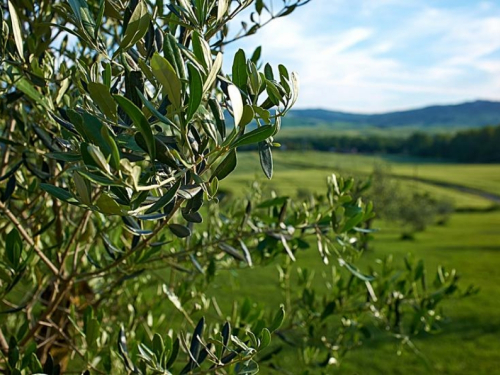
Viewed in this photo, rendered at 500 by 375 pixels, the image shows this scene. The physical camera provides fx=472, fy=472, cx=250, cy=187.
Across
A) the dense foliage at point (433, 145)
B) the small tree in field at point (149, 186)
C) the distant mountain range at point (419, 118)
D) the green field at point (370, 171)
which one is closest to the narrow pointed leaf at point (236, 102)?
the small tree in field at point (149, 186)

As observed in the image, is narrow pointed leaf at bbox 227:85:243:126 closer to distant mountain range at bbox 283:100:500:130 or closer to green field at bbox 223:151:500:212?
green field at bbox 223:151:500:212

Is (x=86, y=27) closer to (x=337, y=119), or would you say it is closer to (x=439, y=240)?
(x=439, y=240)

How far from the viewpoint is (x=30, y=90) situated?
1064 mm

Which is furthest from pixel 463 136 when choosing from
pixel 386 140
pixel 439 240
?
pixel 439 240

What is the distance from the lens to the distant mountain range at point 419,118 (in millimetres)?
144625

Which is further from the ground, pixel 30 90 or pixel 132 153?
pixel 30 90

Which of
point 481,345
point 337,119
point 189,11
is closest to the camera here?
point 189,11

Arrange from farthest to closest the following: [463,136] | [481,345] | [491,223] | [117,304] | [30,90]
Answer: [463,136] → [491,223] → [481,345] → [117,304] → [30,90]

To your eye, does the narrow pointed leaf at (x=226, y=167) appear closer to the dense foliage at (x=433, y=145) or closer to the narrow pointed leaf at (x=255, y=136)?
the narrow pointed leaf at (x=255, y=136)

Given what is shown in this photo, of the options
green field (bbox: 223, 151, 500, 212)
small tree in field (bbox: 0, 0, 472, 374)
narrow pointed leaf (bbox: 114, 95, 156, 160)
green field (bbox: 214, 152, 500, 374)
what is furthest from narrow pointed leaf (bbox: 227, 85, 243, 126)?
green field (bbox: 223, 151, 500, 212)

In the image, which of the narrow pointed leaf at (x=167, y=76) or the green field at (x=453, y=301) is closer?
the narrow pointed leaf at (x=167, y=76)

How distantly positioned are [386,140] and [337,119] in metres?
68.6

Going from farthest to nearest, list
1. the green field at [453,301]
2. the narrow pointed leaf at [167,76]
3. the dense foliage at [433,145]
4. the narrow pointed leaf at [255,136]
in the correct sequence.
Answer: the dense foliage at [433,145]
the green field at [453,301]
the narrow pointed leaf at [255,136]
the narrow pointed leaf at [167,76]

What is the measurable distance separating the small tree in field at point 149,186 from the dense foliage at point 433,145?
72.9 metres
